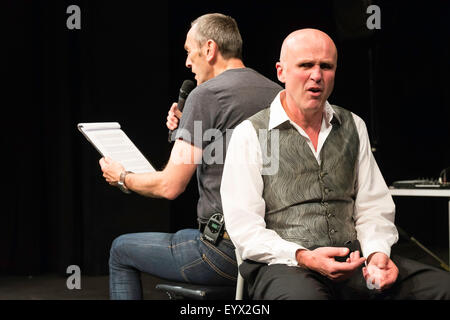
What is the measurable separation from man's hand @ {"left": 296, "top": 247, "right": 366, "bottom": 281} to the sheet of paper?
0.73 metres

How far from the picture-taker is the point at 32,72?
15.5ft

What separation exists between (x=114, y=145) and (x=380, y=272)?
3.22ft

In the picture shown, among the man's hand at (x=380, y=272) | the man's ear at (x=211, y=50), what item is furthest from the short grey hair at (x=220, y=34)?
the man's hand at (x=380, y=272)

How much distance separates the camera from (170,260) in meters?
2.20

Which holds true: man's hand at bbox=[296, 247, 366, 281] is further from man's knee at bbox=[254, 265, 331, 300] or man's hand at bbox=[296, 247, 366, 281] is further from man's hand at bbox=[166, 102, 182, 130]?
→ man's hand at bbox=[166, 102, 182, 130]

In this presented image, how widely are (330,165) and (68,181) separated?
3101mm

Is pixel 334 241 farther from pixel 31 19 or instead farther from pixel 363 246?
pixel 31 19

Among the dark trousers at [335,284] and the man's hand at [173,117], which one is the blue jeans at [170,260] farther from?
the man's hand at [173,117]

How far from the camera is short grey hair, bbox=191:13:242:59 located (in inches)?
96.5

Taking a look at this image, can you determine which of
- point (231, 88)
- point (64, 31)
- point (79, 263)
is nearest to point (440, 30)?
point (64, 31)

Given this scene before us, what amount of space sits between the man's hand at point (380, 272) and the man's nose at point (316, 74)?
529mm

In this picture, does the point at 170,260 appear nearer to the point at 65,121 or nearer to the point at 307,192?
the point at 307,192

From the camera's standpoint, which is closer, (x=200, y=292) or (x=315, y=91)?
(x=315, y=91)

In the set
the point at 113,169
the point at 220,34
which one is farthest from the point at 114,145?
the point at 220,34
